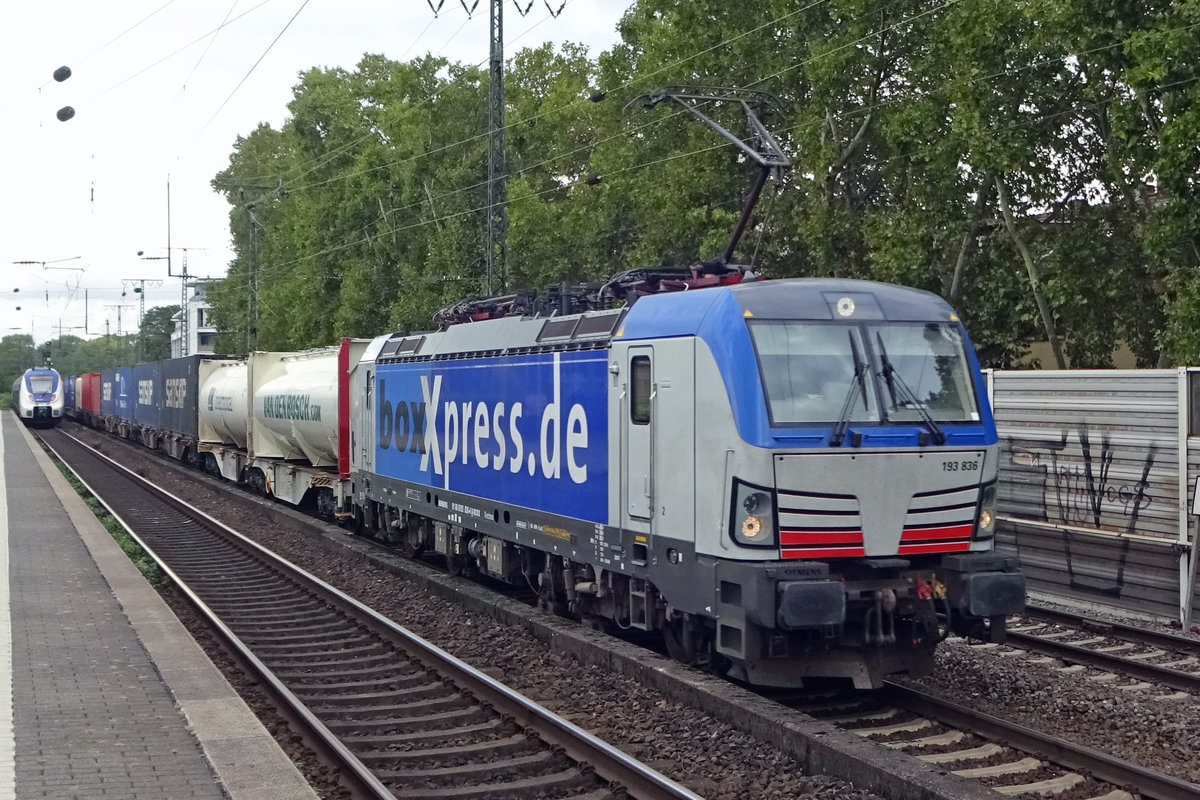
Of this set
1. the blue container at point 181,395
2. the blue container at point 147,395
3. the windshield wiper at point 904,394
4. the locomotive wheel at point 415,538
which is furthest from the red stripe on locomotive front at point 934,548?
the blue container at point 147,395

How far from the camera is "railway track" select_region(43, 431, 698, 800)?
8039 millimetres

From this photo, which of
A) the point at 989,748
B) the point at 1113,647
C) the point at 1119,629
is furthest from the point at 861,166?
the point at 989,748

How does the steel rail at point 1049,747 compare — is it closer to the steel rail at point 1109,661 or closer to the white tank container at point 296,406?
the steel rail at point 1109,661

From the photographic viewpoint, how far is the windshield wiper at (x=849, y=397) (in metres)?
9.32

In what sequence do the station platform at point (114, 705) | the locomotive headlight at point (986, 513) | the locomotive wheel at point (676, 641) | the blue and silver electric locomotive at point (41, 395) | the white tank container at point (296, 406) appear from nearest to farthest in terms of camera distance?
the station platform at point (114, 705)
the locomotive headlight at point (986, 513)
the locomotive wheel at point (676, 641)
the white tank container at point (296, 406)
the blue and silver electric locomotive at point (41, 395)

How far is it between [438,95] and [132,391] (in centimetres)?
1682

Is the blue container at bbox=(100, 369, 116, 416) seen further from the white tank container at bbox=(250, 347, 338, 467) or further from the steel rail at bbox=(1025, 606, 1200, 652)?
the steel rail at bbox=(1025, 606, 1200, 652)

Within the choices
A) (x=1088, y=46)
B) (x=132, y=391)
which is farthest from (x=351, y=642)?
(x=132, y=391)

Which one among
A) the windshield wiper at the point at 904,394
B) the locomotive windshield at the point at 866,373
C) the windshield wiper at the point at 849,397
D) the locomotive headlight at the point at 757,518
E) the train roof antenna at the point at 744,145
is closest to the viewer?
the locomotive headlight at the point at 757,518

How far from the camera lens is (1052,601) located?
14.5 meters

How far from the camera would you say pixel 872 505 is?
9383 mm

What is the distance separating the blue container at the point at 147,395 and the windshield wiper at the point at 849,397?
35.9m

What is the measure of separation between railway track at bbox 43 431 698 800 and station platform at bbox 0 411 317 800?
544 millimetres

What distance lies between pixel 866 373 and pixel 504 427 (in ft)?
16.6
